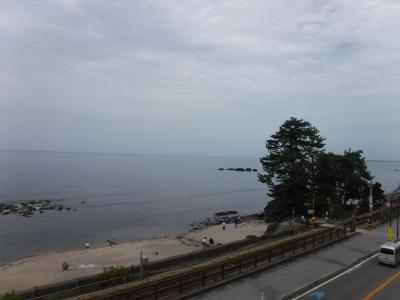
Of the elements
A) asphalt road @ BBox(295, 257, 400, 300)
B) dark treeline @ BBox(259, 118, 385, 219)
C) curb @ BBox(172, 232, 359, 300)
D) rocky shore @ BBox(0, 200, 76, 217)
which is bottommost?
rocky shore @ BBox(0, 200, 76, 217)

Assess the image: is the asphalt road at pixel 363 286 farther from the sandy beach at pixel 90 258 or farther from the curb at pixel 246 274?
the sandy beach at pixel 90 258

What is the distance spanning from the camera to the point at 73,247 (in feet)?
168

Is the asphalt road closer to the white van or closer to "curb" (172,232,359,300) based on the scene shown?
the white van

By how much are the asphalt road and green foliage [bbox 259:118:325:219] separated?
20.8 m

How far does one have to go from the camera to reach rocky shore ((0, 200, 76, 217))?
255 feet

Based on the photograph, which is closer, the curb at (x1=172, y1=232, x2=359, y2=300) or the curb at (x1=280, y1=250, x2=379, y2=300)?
the curb at (x1=172, y1=232, x2=359, y2=300)

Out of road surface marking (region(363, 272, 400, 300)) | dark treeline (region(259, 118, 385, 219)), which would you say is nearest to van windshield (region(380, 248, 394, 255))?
road surface marking (region(363, 272, 400, 300))

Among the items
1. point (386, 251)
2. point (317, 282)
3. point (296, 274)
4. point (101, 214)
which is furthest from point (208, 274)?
point (101, 214)

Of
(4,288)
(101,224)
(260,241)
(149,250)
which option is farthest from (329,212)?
(101,224)

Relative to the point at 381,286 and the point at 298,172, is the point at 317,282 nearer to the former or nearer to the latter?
the point at 381,286

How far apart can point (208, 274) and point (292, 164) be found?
89.7 feet

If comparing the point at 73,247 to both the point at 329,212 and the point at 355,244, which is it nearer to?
the point at 329,212

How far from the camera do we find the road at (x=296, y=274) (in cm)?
1655

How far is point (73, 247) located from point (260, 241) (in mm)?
29959
